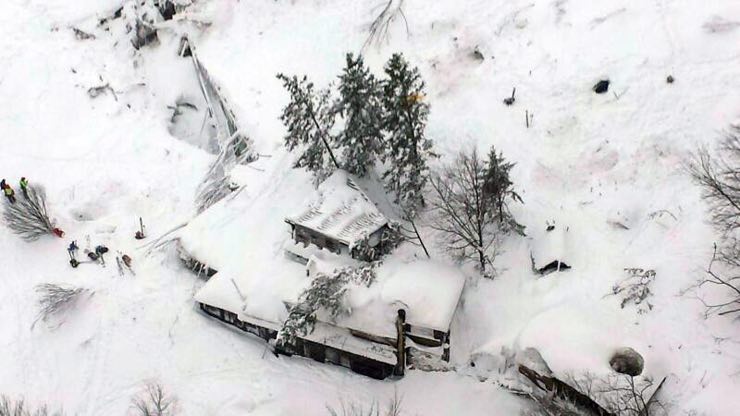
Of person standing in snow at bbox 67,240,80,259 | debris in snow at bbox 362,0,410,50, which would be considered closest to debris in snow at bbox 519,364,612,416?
debris in snow at bbox 362,0,410,50

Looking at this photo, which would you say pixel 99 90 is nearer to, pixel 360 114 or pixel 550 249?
pixel 360 114

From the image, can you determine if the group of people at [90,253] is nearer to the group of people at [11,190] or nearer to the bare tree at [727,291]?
the group of people at [11,190]

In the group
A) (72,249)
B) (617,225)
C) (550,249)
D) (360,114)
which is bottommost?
(550,249)

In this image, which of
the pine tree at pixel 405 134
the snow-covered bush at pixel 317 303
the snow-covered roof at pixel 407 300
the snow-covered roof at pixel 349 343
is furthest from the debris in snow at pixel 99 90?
the snow-covered roof at pixel 407 300

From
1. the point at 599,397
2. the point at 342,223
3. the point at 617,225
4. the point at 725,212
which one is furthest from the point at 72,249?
the point at 725,212

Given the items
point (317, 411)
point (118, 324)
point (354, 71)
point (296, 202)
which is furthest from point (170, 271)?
point (354, 71)

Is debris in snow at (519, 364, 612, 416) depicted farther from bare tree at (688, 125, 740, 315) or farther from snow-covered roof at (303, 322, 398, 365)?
bare tree at (688, 125, 740, 315)

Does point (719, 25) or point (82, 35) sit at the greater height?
point (82, 35)
